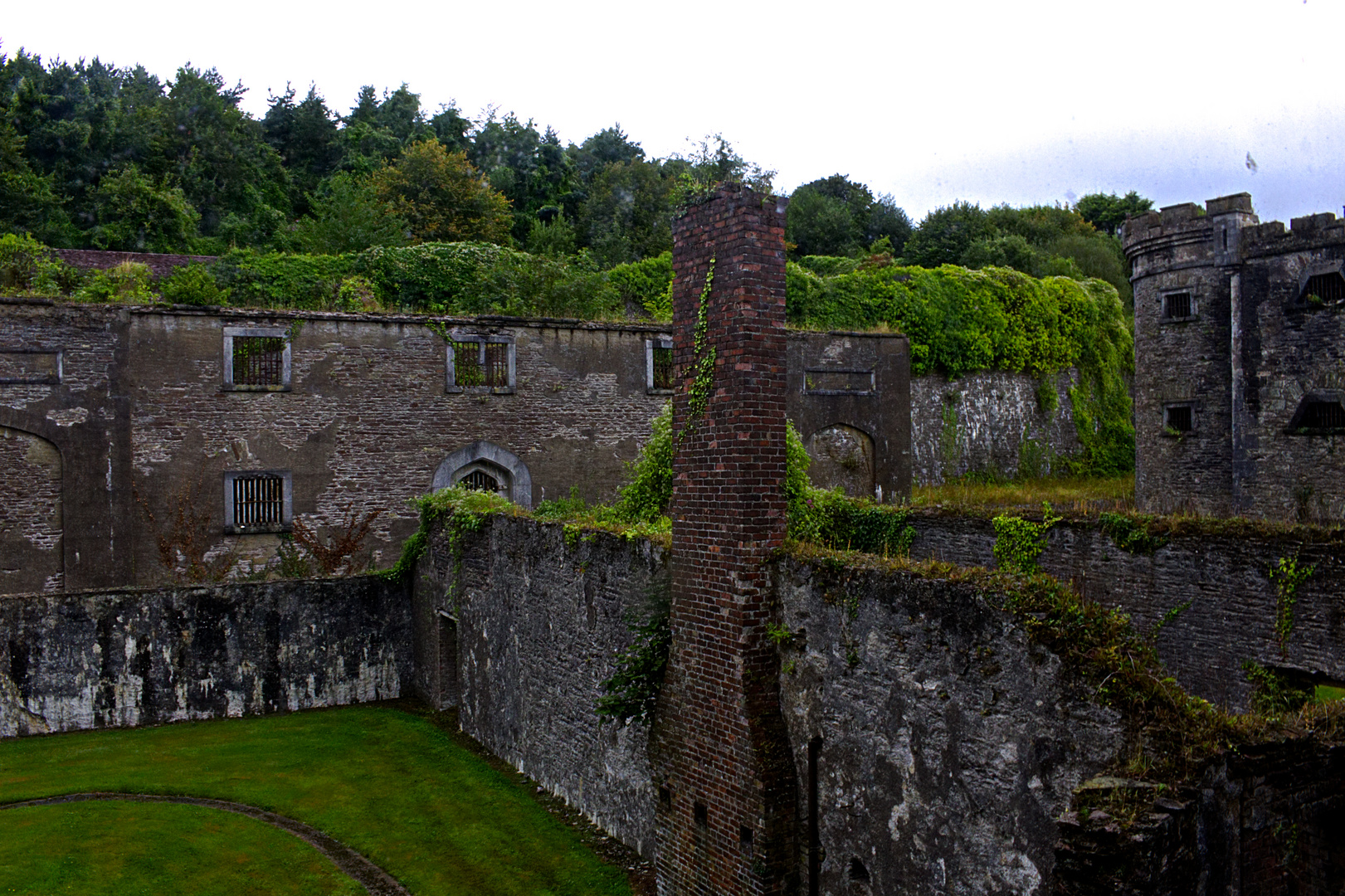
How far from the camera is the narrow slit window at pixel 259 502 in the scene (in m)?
20.2

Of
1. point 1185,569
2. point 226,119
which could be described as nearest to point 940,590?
point 1185,569

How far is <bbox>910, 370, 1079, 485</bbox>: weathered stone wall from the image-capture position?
1280 inches

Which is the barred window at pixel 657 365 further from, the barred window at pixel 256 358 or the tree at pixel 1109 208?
the tree at pixel 1109 208

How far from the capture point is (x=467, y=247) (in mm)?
29219

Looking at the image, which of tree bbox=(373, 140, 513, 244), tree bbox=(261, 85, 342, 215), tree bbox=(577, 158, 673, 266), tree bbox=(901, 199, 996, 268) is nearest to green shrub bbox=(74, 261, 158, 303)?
tree bbox=(373, 140, 513, 244)

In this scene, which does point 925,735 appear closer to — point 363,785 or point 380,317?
point 363,785

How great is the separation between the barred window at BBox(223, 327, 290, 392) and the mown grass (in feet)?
34.7

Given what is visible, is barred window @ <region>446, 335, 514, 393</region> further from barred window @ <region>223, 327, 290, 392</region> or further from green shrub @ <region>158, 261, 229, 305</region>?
green shrub @ <region>158, 261, 229, 305</region>

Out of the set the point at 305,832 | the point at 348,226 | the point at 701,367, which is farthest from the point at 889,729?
the point at 348,226

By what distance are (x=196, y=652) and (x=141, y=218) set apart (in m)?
31.8

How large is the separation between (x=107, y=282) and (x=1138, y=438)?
83.8 ft

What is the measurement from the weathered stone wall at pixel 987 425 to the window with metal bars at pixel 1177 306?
8.32 m

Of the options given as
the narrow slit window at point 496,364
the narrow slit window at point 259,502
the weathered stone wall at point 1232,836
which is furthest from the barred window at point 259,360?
the weathered stone wall at point 1232,836

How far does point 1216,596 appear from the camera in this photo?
1076 centimetres
